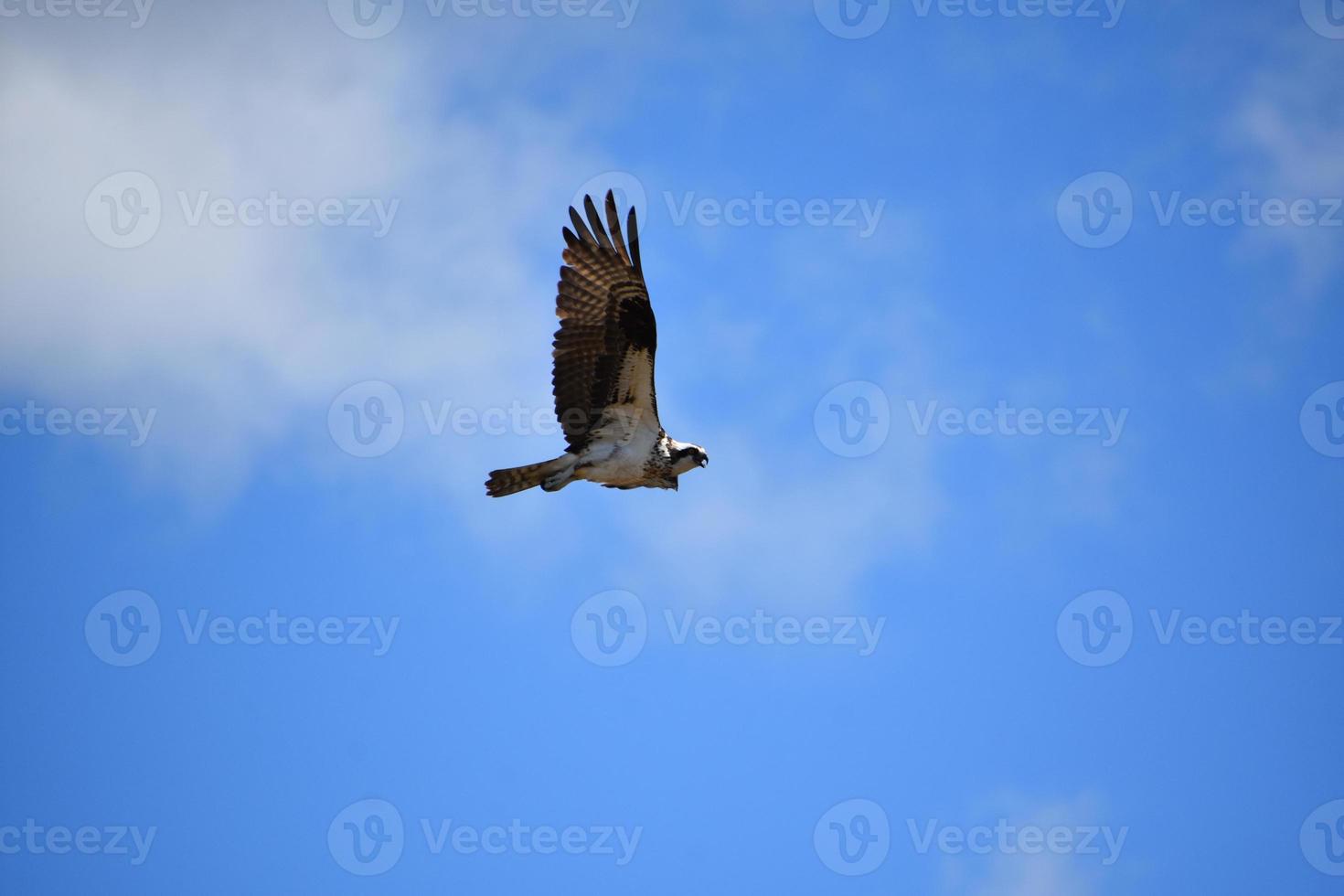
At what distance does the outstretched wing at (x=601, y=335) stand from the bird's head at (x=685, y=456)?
0.37 meters

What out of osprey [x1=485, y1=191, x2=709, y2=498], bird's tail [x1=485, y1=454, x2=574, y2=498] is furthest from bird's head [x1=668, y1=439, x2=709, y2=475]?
bird's tail [x1=485, y1=454, x2=574, y2=498]

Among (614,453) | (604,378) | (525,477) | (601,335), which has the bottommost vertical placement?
(525,477)

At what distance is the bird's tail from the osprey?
0.04 feet

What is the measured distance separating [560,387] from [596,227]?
197cm

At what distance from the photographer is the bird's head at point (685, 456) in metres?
11.7

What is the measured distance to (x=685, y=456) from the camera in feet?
38.4

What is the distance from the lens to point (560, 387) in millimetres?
11930

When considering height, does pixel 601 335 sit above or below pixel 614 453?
above

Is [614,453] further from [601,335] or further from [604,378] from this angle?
[601,335]

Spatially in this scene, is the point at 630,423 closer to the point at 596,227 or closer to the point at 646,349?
the point at 646,349

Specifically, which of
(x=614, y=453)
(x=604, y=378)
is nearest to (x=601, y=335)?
(x=604, y=378)

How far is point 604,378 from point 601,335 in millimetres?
518

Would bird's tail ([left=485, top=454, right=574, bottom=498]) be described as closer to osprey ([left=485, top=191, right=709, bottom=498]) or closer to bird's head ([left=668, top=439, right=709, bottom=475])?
osprey ([left=485, top=191, right=709, bottom=498])

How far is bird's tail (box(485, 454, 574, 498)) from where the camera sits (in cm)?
1159
